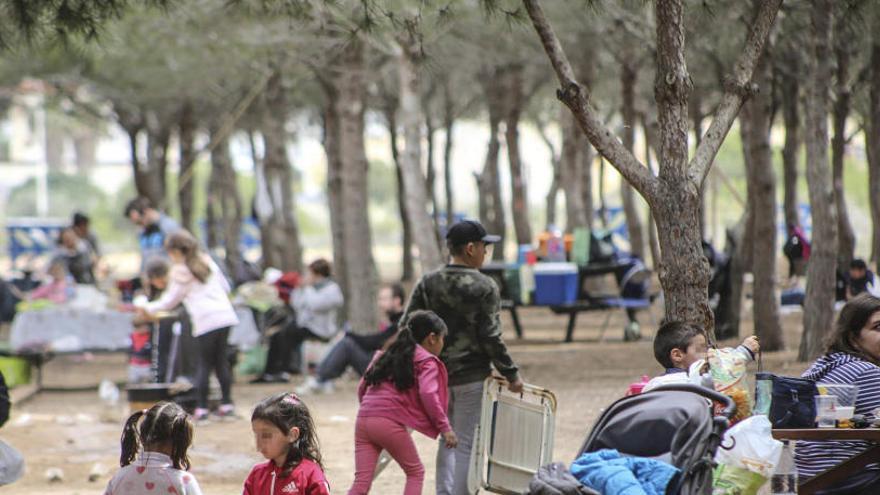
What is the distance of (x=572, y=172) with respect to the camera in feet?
93.3

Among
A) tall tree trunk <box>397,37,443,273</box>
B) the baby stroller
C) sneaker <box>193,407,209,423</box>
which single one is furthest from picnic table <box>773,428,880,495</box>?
tall tree trunk <box>397,37,443,273</box>

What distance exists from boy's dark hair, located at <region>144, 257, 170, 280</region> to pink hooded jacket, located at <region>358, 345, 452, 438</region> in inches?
253

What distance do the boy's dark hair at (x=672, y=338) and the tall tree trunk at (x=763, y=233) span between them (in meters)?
9.52

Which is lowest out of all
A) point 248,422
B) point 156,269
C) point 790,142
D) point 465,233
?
point 248,422

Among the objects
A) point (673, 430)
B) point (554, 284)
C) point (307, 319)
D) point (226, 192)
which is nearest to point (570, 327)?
point (554, 284)

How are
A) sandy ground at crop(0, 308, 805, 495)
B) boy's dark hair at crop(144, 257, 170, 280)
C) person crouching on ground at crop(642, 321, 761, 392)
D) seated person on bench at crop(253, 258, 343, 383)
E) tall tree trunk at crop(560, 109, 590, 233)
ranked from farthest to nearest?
tall tree trunk at crop(560, 109, 590, 233) → seated person on bench at crop(253, 258, 343, 383) → boy's dark hair at crop(144, 257, 170, 280) → sandy ground at crop(0, 308, 805, 495) → person crouching on ground at crop(642, 321, 761, 392)

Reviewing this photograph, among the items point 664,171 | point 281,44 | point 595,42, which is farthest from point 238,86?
point 664,171

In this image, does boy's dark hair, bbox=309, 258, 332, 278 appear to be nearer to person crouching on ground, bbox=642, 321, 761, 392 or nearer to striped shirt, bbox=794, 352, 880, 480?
person crouching on ground, bbox=642, 321, 761, 392

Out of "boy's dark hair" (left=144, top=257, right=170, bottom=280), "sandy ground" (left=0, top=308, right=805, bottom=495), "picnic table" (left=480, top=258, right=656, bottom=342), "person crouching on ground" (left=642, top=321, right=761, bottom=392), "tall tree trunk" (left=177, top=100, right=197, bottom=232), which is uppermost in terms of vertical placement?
"tall tree trunk" (left=177, top=100, right=197, bottom=232)

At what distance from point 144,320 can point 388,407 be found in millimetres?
6435

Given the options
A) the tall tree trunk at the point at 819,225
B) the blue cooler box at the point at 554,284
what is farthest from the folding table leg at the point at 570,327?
the tall tree trunk at the point at 819,225

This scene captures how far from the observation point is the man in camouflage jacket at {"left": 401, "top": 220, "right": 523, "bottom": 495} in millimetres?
8523

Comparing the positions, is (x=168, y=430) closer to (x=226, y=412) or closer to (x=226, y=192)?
(x=226, y=412)

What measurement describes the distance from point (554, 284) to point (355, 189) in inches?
119
